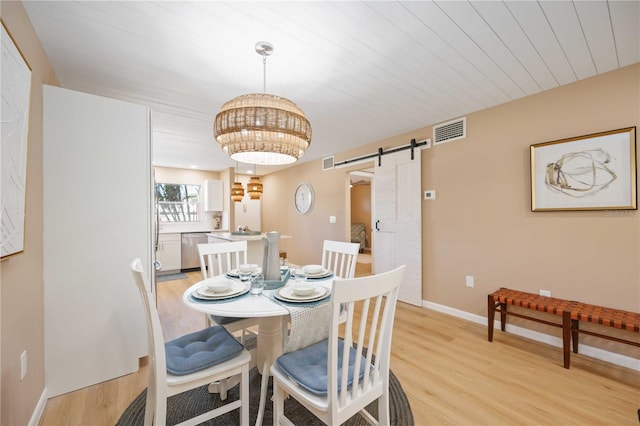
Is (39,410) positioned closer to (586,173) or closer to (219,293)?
(219,293)

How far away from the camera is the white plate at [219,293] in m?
1.61

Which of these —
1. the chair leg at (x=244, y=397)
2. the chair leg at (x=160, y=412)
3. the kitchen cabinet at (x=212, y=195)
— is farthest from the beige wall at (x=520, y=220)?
the kitchen cabinet at (x=212, y=195)

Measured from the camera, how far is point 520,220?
9.07 ft

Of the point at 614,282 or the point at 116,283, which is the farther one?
the point at 614,282

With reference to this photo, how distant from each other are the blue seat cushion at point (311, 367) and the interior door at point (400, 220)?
238cm

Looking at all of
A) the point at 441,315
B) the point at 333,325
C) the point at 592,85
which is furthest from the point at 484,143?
the point at 333,325

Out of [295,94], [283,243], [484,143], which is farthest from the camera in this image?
[283,243]

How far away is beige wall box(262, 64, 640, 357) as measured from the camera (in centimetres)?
223

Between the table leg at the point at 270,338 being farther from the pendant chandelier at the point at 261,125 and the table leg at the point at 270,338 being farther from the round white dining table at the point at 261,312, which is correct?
the pendant chandelier at the point at 261,125

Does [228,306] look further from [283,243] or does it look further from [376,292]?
[283,243]

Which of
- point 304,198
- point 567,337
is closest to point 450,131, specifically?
point 567,337

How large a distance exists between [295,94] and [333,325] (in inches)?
88.4

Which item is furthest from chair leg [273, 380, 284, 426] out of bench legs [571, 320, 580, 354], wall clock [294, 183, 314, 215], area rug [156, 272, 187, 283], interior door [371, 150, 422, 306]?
area rug [156, 272, 187, 283]

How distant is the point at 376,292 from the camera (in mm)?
1200
